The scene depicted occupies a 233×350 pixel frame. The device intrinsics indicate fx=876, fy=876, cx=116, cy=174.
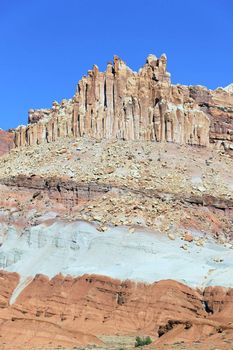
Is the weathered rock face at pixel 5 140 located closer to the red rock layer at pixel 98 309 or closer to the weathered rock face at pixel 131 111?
the weathered rock face at pixel 131 111

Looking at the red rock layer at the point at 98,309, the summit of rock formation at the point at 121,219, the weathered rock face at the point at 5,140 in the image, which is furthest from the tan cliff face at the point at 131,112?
the weathered rock face at the point at 5,140

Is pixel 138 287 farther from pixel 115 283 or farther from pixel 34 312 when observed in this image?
pixel 34 312

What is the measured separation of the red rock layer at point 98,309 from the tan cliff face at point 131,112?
96.5 feet

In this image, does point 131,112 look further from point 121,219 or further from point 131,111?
point 121,219

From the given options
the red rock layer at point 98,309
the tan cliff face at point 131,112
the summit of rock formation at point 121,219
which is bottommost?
the red rock layer at point 98,309

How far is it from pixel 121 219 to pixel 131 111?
80.9 ft

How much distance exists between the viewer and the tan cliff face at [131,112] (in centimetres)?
10212

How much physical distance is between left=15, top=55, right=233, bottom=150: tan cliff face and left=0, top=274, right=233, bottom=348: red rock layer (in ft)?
96.5

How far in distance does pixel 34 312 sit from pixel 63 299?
267cm

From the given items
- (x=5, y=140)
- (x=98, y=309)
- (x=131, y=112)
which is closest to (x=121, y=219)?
(x=98, y=309)

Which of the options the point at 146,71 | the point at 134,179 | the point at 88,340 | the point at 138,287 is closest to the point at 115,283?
the point at 138,287

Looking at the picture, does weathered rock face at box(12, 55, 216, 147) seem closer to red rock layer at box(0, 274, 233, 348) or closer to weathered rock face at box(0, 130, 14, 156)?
red rock layer at box(0, 274, 233, 348)

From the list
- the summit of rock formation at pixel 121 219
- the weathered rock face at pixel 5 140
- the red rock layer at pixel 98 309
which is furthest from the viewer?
the weathered rock face at pixel 5 140

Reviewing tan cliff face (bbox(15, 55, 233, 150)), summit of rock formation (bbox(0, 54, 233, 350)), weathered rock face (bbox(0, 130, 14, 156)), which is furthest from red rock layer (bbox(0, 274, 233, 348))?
weathered rock face (bbox(0, 130, 14, 156))
